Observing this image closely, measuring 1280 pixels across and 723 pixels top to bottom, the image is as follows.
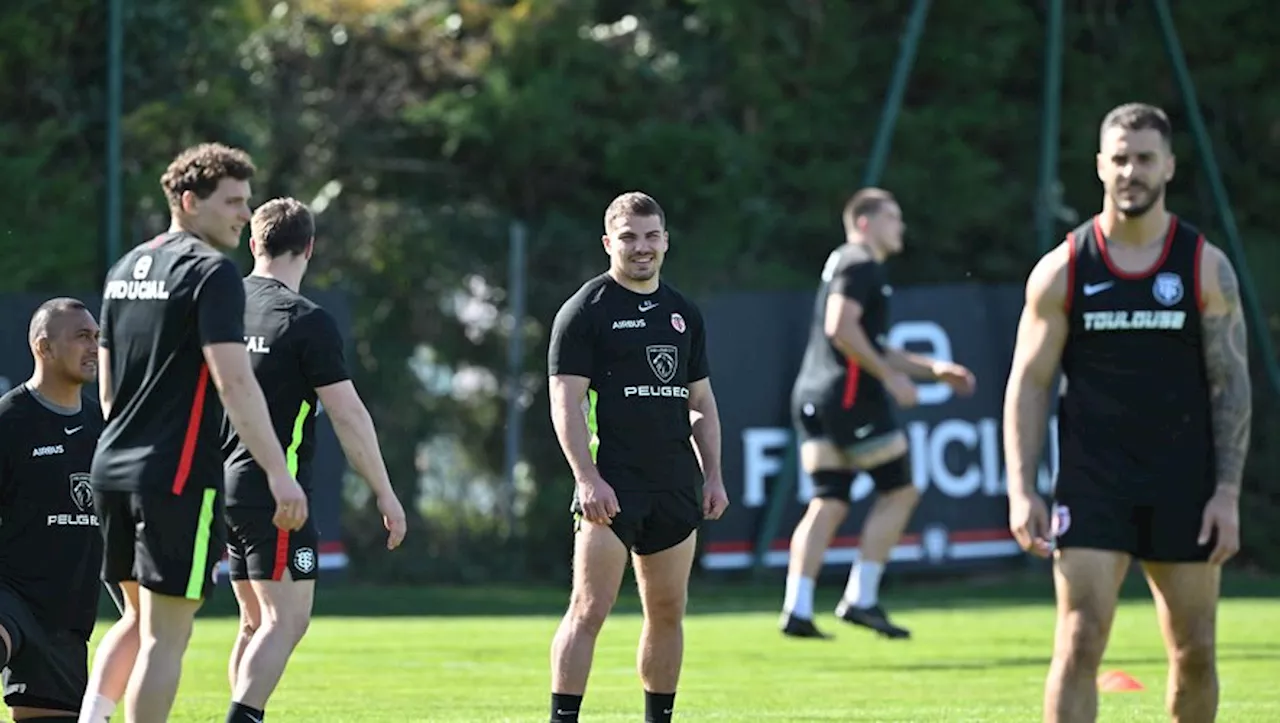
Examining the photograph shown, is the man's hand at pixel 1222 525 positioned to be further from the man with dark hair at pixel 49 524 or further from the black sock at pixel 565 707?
the man with dark hair at pixel 49 524

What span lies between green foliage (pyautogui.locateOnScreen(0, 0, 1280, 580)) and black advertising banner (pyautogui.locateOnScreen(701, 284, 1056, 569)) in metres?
1.96

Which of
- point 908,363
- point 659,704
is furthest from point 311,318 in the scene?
point 908,363

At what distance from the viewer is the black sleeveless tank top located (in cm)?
706

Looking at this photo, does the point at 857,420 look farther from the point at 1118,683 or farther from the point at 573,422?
the point at 573,422

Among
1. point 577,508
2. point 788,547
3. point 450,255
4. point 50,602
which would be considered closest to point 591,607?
point 577,508

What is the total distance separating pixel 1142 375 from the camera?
712cm

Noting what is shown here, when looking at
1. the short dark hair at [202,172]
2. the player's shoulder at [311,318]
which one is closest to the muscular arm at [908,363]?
the player's shoulder at [311,318]

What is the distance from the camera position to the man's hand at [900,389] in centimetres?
1353

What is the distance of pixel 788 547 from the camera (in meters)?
18.6

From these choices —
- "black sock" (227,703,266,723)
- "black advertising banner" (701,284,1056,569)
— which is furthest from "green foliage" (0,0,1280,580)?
"black sock" (227,703,266,723)

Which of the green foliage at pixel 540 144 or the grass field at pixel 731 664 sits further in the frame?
the green foliage at pixel 540 144

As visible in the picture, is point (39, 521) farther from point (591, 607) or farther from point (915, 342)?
point (915, 342)

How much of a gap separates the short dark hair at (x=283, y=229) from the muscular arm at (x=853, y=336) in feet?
19.7

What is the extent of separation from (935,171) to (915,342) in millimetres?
3945
